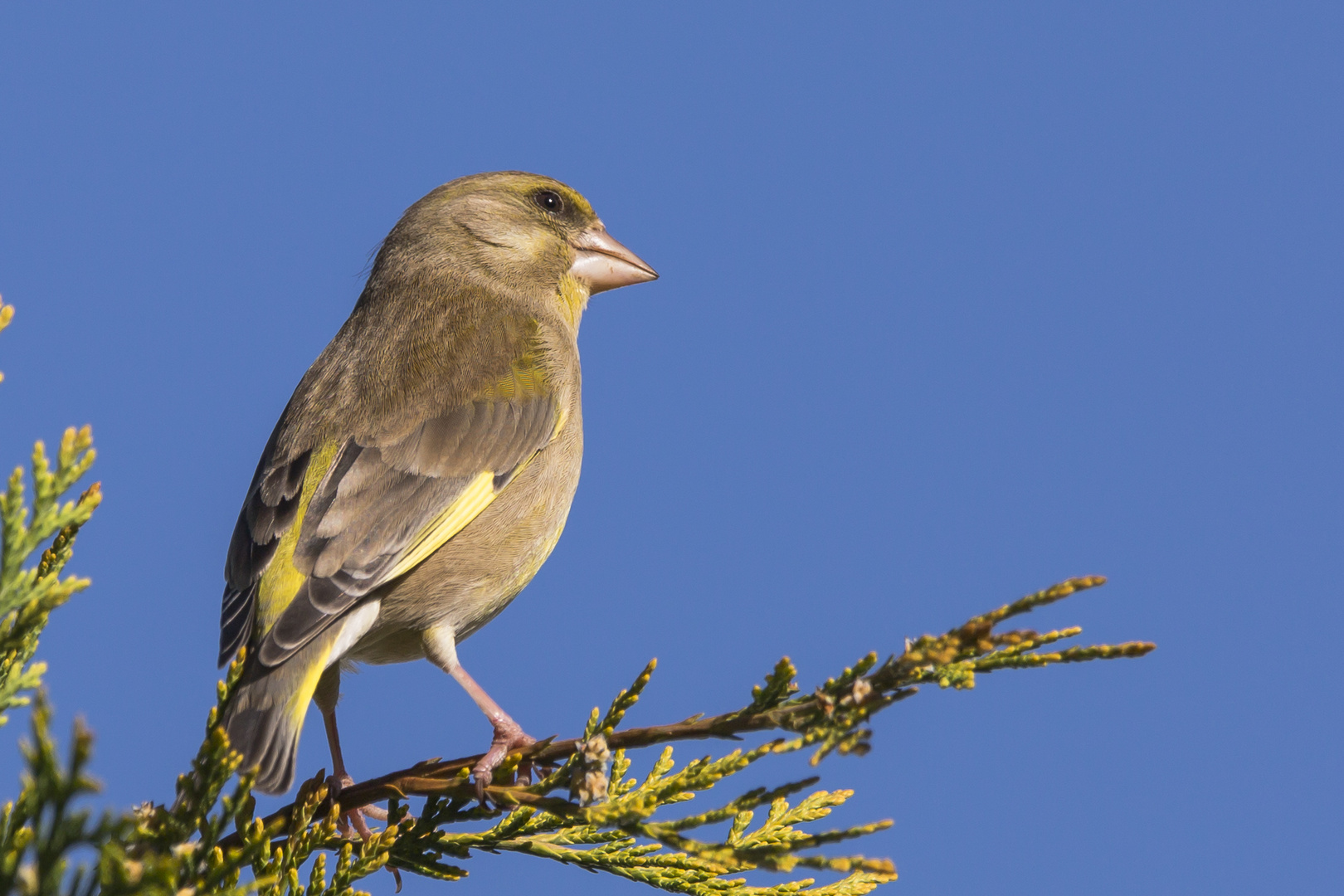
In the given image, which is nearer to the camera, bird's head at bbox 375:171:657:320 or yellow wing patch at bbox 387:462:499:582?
yellow wing patch at bbox 387:462:499:582

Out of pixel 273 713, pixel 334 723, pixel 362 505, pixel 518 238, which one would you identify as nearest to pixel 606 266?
pixel 518 238

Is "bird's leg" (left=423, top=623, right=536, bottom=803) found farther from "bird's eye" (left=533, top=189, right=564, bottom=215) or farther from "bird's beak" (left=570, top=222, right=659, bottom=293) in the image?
"bird's eye" (left=533, top=189, right=564, bottom=215)

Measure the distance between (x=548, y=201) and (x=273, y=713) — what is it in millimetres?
3043

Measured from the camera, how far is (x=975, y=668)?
2395 mm

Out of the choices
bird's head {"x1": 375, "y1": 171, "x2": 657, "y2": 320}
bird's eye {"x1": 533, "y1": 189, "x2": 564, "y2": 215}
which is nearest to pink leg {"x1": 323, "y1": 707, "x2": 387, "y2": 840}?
bird's head {"x1": 375, "y1": 171, "x2": 657, "y2": 320}

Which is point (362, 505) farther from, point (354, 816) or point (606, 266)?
point (606, 266)

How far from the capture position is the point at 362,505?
12.5 ft

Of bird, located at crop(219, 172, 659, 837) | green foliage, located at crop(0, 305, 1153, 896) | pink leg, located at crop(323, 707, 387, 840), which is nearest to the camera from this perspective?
green foliage, located at crop(0, 305, 1153, 896)

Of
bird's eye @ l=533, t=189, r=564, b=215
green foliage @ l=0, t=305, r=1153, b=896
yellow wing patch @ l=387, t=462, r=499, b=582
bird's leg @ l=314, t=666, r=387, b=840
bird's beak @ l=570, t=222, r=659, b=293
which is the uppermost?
bird's eye @ l=533, t=189, r=564, b=215

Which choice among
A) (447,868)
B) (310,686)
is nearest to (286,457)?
(310,686)

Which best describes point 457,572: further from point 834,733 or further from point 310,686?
point 834,733

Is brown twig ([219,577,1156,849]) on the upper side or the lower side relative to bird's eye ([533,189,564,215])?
lower

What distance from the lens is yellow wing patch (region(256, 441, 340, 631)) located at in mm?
3539

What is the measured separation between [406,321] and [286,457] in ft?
3.01
